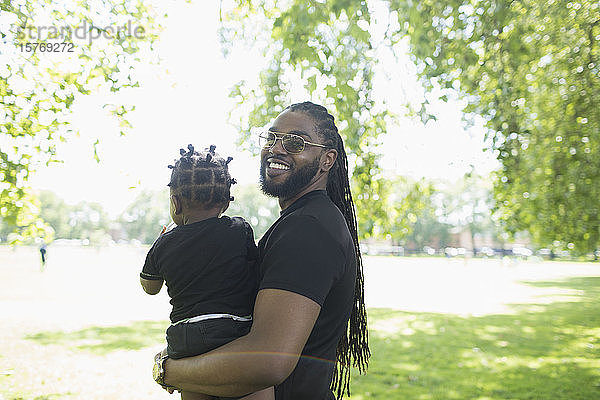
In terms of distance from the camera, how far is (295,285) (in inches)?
71.5

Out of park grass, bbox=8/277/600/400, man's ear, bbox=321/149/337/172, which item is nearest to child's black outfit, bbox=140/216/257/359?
man's ear, bbox=321/149/337/172

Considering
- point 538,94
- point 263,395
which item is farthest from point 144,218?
point 263,395

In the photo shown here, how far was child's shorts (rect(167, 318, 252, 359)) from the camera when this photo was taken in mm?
2029

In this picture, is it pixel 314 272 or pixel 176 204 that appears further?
pixel 176 204

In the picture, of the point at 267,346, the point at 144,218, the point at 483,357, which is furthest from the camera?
the point at 144,218

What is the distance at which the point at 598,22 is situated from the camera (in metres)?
9.45

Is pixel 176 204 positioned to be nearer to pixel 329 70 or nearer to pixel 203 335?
pixel 203 335

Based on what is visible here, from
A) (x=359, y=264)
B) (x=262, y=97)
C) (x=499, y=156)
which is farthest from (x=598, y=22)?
(x=359, y=264)

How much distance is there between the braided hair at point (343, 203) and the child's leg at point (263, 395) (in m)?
0.57

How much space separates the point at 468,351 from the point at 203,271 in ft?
32.8

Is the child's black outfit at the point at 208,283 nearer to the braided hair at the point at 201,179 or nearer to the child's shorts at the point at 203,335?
the child's shorts at the point at 203,335

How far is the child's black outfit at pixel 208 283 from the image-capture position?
81.1 inches

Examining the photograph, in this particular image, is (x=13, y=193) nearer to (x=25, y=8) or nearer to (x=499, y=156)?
(x=25, y=8)

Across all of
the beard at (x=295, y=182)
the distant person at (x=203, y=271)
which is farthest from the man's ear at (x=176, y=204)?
the beard at (x=295, y=182)
